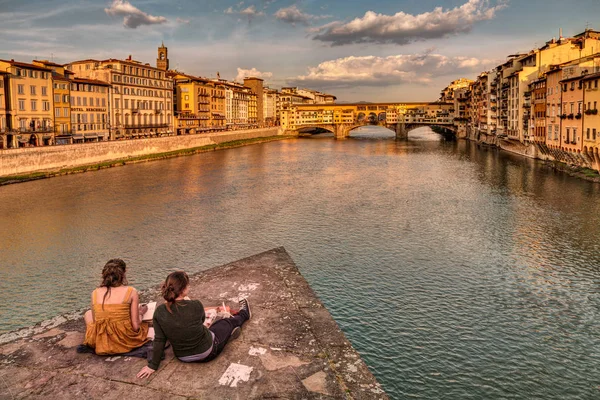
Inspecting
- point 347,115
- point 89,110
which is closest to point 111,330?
point 89,110

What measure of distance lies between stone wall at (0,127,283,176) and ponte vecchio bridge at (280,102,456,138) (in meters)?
46.3

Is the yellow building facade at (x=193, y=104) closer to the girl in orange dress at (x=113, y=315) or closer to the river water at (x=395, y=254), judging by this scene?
the river water at (x=395, y=254)

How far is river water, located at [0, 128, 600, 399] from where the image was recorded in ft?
34.8

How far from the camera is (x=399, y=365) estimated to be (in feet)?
33.7

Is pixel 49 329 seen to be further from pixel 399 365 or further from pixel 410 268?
pixel 410 268

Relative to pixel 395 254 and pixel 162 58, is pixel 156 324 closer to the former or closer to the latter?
pixel 395 254

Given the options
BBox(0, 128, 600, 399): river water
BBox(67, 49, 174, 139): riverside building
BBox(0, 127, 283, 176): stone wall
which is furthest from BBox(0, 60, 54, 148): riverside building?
BBox(67, 49, 174, 139): riverside building

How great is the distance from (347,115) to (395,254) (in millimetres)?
107247

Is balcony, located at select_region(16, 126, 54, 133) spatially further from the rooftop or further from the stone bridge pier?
the stone bridge pier

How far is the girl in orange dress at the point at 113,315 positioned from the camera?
5.87 m

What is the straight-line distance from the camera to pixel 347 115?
404ft

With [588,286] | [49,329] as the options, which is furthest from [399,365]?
[588,286]

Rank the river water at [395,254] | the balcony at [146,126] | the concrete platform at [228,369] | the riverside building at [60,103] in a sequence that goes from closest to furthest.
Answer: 1. the concrete platform at [228,369]
2. the river water at [395,254]
3. the riverside building at [60,103]
4. the balcony at [146,126]

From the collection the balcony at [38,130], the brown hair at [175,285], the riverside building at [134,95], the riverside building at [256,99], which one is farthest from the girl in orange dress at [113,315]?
the riverside building at [256,99]
